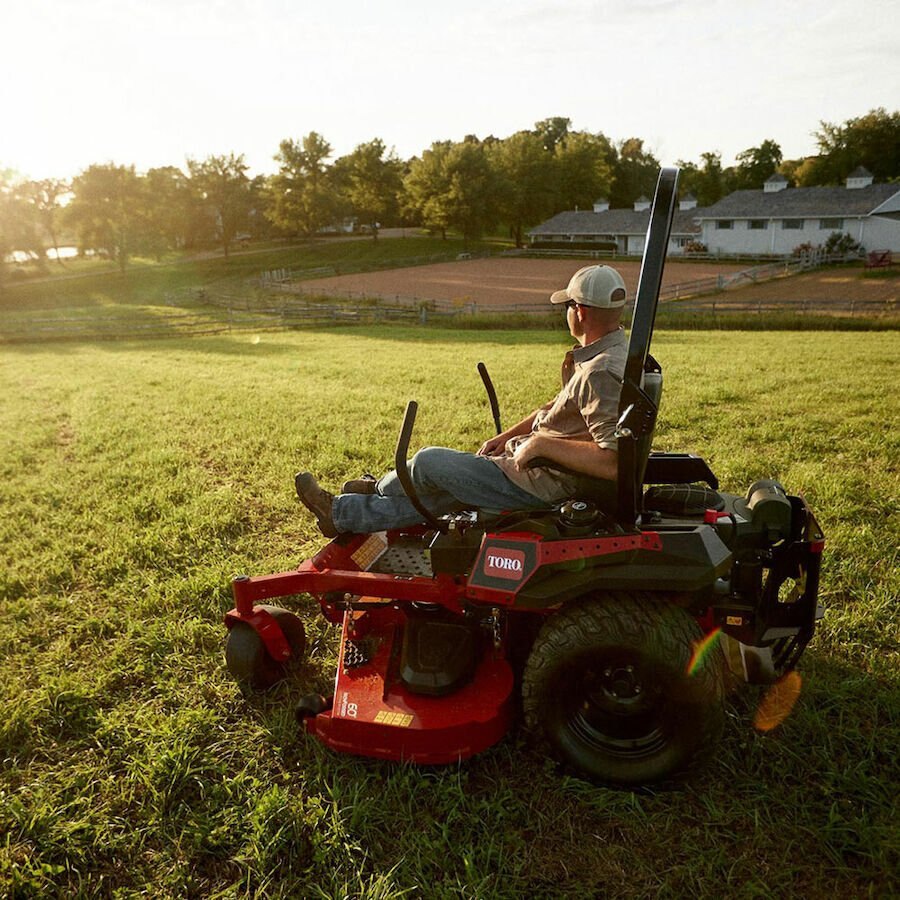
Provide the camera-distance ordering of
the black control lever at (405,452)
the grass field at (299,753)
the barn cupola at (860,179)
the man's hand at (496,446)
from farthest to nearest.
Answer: the barn cupola at (860,179), the man's hand at (496,446), the black control lever at (405,452), the grass field at (299,753)

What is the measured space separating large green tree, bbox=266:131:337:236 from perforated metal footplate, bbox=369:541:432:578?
72308 millimetres

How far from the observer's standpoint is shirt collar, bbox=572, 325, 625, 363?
2825 millimetres

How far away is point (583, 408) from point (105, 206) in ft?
256

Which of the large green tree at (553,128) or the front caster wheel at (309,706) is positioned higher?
the large green tree at (553,128)

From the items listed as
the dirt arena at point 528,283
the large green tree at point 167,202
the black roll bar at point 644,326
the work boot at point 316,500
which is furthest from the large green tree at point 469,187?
the black roll bar at point 644,326

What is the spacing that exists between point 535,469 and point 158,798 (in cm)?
217

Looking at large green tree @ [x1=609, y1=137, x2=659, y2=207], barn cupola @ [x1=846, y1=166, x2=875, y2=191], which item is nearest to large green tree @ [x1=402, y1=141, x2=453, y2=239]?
large green tree @ [x1=609, y1=137, x2=659, y2=207]

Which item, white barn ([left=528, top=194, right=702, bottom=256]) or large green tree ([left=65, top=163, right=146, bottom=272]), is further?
large green tree ([left=65, top=163, right=146, bottom=272])

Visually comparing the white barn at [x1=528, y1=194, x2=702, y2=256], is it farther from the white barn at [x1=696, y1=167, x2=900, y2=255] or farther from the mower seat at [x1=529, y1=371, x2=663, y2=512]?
the mower seat at [x1=529, y1=371, x2=663, y2=512]

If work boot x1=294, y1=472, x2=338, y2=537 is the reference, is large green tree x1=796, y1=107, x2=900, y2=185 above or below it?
above

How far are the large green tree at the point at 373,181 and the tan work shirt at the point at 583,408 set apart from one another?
73.4 m

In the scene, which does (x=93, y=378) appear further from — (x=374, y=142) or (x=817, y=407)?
(x=374, y=142)

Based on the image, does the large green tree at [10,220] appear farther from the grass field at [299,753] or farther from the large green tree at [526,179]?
the grass field at [299,753]

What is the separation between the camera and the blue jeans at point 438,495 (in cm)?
303
